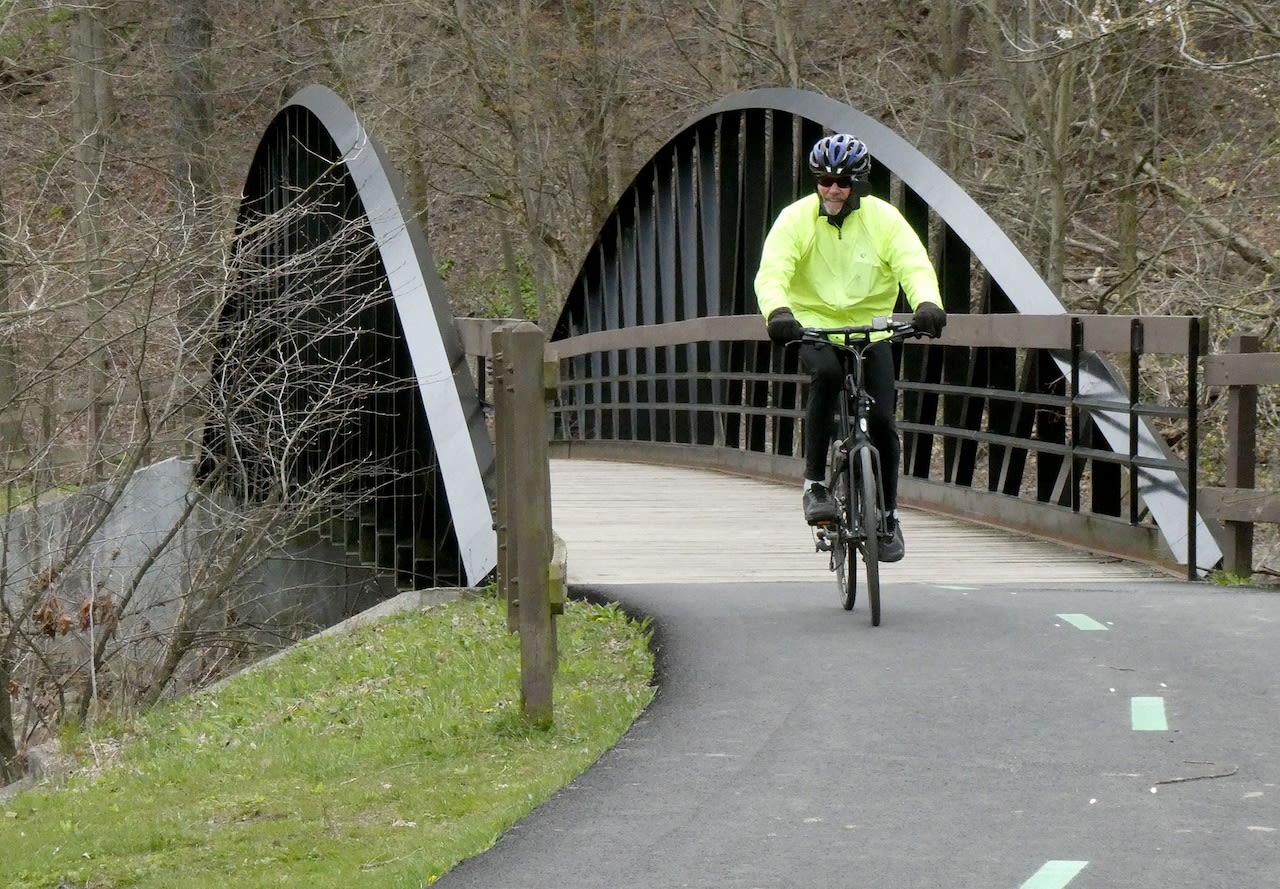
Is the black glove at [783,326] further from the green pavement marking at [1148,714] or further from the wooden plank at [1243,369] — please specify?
the wooden plank at [1243,369]

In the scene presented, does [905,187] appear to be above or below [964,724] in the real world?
above

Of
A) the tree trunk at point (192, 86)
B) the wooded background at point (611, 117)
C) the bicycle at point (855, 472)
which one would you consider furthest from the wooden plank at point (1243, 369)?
the tree trunk at point (192, 86)

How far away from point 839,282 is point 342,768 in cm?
288

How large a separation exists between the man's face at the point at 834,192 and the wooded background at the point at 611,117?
6.71 m

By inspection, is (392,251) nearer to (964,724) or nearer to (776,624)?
(776,624)

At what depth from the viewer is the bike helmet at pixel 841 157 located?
6.95 m

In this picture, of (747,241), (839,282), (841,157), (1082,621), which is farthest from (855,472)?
(747,241)

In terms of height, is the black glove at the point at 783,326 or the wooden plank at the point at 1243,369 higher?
the black glove at the point at 783,326

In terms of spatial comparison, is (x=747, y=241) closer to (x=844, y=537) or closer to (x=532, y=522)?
(x=844, y=537)

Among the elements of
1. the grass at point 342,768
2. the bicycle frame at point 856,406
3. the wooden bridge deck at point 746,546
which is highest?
the bicycle frame at point 856,406

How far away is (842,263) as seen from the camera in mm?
7207

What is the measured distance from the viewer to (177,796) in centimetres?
572

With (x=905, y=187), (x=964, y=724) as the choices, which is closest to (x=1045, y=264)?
(x=905, y=187)

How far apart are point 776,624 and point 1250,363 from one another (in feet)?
9.18
